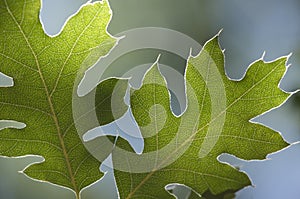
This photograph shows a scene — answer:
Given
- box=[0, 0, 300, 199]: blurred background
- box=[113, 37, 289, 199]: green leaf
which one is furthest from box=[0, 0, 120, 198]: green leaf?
box=[0, 0, 300, 199]: blurred background

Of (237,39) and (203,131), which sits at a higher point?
(237,39)

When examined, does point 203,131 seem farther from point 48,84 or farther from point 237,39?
point 237,39

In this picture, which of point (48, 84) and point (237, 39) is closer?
point (48, 84)

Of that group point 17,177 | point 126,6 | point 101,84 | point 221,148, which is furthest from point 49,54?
point 126,6

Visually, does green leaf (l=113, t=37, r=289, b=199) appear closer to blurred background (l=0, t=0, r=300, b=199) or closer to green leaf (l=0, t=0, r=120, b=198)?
green leaf (l=0, t=0, r=120, b=198)

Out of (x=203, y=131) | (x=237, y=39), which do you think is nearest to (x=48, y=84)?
(x=203, y=131)
